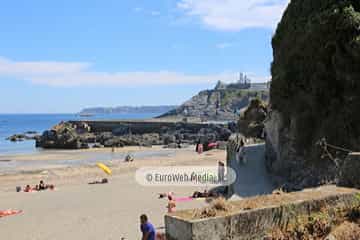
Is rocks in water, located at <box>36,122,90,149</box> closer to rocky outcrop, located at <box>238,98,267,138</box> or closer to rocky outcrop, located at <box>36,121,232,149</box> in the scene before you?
rocky outcrop, located at <box>36,121,232,149</box>

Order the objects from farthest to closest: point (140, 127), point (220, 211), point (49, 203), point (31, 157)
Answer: point (140, 127)
point (31, 157)
point (49, 203)
point (220, 211)

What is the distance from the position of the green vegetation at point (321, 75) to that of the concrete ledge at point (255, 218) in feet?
33.7

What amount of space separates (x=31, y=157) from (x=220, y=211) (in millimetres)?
49848

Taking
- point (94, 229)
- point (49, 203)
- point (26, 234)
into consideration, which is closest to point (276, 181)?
point (94, 229)

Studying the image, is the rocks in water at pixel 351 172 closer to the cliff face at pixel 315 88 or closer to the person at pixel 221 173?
the cliff face at pixel 315 88

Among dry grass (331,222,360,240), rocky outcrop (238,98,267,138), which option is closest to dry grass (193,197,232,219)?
dry grass (331,222,360,240)

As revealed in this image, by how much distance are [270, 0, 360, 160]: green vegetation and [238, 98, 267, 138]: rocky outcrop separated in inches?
649

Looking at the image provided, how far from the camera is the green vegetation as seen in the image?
16.5 m

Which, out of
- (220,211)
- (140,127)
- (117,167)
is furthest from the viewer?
(140,127)

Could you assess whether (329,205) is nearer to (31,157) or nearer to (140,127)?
(31,157)

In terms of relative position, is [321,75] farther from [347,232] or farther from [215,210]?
[215,210]

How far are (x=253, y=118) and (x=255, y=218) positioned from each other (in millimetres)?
33913

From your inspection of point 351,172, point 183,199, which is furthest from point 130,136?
point 351,172

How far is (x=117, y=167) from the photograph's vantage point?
3959 cm
